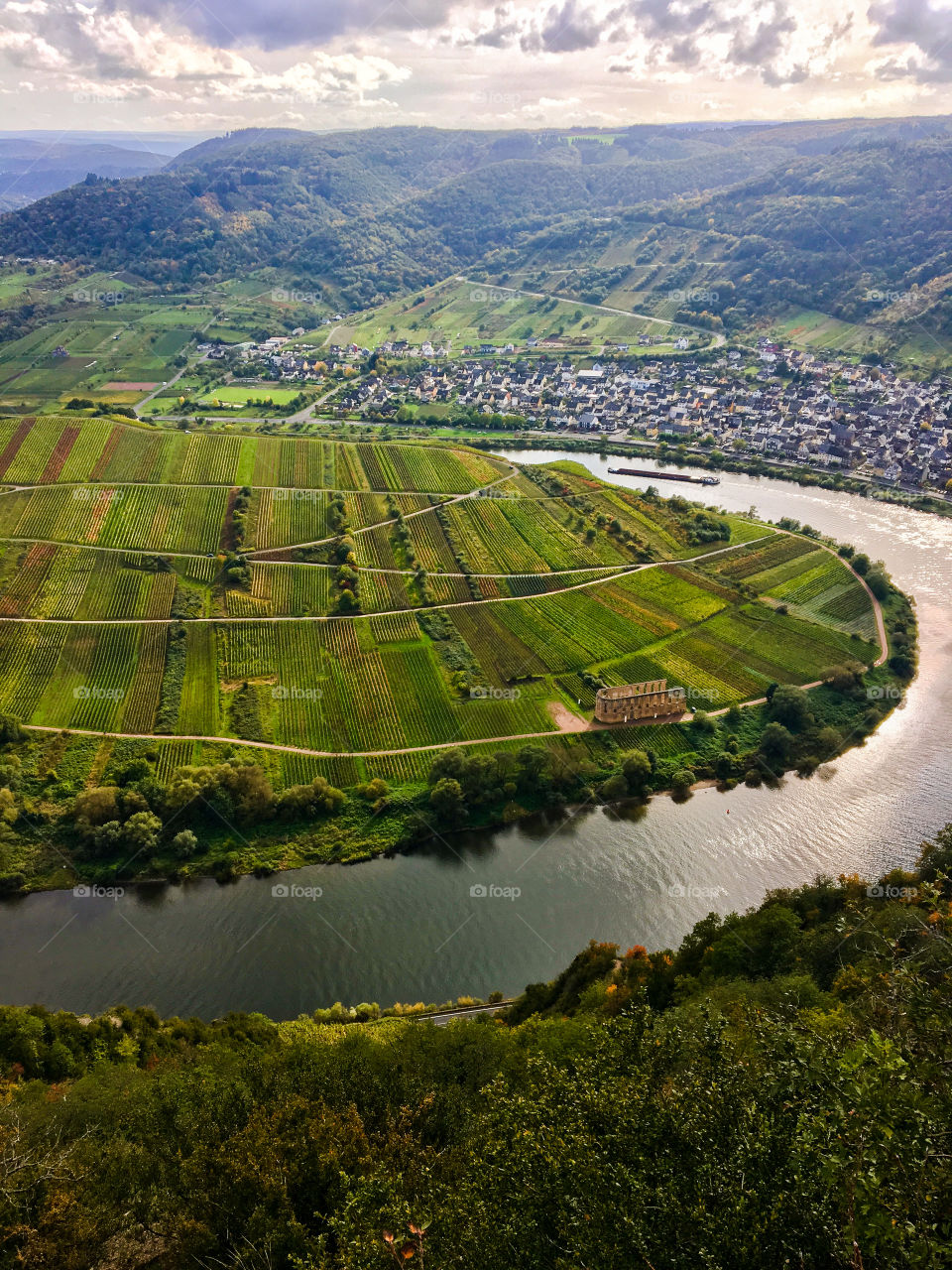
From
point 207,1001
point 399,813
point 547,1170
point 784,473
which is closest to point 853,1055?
point 547,1170

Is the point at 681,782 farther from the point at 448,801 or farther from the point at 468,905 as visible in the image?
the point at 468,905

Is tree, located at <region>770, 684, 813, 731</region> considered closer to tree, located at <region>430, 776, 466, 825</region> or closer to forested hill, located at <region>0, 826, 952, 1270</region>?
tree, located at <region>430, 776, 466, 825</region>

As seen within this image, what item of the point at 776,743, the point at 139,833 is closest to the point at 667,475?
the point at 776,743

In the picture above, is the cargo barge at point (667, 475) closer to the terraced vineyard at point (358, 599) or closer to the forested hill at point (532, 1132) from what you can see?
the terraced vineyard at point (358, 599)

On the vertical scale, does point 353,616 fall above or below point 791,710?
above

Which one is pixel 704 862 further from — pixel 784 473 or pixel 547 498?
pixel 784 473

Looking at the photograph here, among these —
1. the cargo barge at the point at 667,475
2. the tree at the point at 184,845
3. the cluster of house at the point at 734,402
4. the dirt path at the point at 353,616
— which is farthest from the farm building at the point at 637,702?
the cluster of house at the point at 734,402
